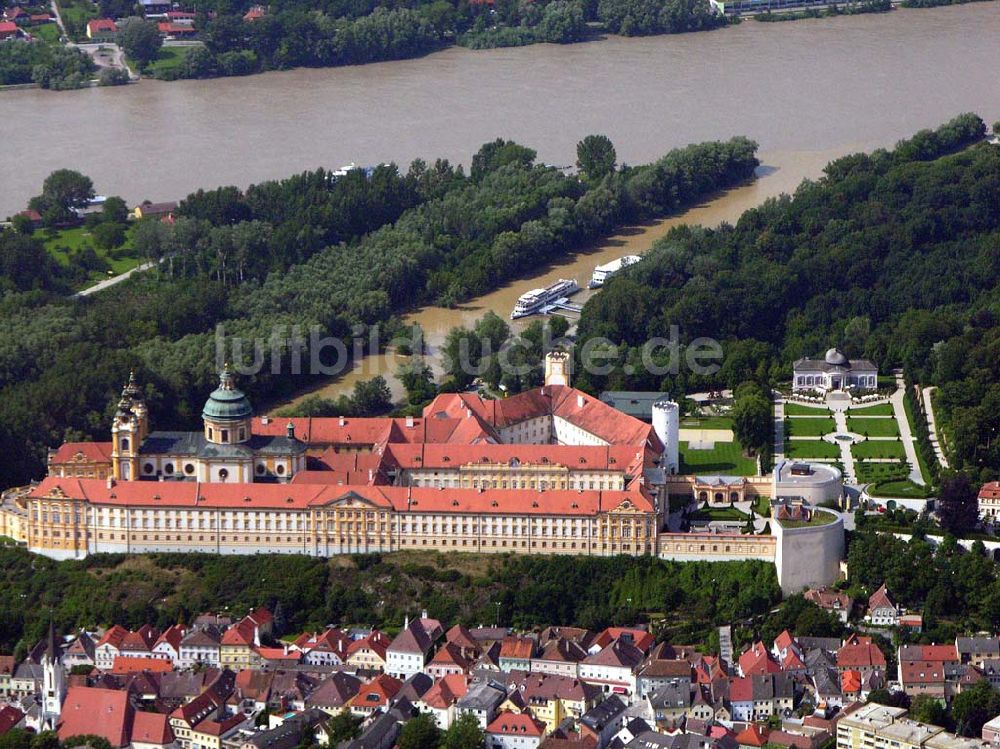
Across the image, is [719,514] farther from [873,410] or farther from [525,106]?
[525,106]

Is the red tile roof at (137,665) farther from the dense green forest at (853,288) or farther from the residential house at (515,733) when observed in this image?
the dense green forest at (853,288)

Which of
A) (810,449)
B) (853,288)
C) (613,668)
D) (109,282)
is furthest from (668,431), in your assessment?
(109,282)

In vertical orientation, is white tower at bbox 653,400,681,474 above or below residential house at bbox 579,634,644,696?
above

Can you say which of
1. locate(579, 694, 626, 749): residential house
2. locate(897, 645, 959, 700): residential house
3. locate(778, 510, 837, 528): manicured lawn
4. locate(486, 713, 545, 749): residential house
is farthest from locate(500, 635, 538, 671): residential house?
locate(897, 645, 959, 700): residential house

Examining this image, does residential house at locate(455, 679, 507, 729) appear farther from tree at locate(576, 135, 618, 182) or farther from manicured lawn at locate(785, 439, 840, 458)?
tree at locate(576, 135, 618, 182)

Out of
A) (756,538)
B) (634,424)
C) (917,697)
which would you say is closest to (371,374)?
(634,424)

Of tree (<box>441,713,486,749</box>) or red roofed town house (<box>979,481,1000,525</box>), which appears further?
red roofed town house (<box>979,481,1000,525</box>)

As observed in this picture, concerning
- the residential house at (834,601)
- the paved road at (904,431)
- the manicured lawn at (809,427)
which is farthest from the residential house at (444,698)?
the manicured lawn at (809,427)
